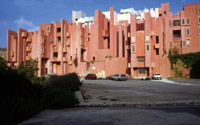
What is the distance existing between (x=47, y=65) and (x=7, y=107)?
46848mm

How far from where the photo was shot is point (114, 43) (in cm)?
4600

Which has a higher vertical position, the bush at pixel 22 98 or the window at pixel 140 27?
the window at pixel 140 27

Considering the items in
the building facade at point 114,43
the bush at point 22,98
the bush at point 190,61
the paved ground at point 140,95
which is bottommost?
the paved ground at point 140,95

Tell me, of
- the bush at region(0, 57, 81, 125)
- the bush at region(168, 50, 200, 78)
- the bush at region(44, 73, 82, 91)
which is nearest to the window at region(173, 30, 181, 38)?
the bush at region(168, 50, 200, 78)

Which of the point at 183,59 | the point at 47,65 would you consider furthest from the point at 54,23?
the point at 183,59

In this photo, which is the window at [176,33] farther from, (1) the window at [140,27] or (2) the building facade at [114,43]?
(1) the window at [140,27]

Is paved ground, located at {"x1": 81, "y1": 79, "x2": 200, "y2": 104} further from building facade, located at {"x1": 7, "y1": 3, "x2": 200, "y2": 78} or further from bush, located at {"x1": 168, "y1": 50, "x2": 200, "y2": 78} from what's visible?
building facade, located at {"x1": 7, "y1": 3, "x2": 200, "y2": 78}

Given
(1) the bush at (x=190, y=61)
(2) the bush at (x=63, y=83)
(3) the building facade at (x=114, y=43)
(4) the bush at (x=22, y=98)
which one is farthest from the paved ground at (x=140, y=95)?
(3) the building facade at (x=114, y=43)

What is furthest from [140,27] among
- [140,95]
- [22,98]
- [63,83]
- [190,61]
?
[22,98]

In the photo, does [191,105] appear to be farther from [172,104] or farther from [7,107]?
[7,107]

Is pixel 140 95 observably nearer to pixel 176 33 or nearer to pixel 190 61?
pixel 190 61

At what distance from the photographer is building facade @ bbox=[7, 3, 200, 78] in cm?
3838

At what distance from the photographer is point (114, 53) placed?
45406 millimetres

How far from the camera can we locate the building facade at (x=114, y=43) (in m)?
38.4
